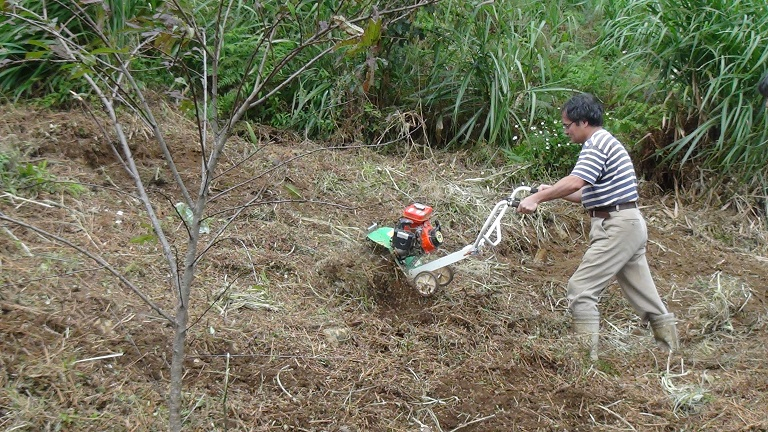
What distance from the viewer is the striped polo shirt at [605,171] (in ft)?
15.7

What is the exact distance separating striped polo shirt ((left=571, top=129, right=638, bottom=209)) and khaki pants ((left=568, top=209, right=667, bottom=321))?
11cm

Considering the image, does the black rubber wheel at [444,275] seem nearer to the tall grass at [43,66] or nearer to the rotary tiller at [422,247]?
the rotary tiller at [422,247]

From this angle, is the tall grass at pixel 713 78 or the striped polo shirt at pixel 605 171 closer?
the striped polo shirt at pixel 605 171

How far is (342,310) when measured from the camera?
506cm

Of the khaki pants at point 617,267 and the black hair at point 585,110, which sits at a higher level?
the black hair at point 585,110

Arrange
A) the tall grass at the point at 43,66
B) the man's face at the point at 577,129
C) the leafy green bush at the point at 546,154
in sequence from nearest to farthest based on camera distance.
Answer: the man's face at the point at 577,129
the tall grass at the point at 43,66
the leafy green bush at the point at 546,154

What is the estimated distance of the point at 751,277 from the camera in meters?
6.19

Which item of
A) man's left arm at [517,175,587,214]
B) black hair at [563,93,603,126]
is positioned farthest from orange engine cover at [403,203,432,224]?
black hair at [563,93,603,126]

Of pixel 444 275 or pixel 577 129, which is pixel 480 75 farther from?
pixel 444 275

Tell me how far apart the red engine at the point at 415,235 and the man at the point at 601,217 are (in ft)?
2.02

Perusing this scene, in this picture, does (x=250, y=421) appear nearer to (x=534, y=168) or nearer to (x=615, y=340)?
(x=615, y=340)

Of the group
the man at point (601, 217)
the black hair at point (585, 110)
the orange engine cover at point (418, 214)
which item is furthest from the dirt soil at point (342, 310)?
the black hair at point (585, 110)

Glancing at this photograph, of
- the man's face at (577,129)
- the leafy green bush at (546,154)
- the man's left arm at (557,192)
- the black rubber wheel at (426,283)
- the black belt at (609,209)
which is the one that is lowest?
the leafy green bush at (546,154)

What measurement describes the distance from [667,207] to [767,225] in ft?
2.64
